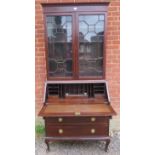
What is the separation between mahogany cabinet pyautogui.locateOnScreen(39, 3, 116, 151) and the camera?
8.51 ft

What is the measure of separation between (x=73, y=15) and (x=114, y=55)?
0.85m

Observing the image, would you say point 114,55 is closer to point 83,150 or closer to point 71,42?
point 71,42

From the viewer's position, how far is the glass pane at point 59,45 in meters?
2.72

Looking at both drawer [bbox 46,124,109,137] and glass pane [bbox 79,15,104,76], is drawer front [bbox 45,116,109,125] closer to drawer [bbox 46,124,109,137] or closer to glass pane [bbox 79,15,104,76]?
drawer [bbox 46,124,109,137]

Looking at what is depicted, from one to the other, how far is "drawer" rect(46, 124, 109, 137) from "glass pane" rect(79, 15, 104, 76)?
25.7 inches

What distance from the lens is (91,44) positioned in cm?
279

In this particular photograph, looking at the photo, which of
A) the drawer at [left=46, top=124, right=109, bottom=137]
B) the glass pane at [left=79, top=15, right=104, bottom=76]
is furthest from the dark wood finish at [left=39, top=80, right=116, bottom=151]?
the glass pane at [left=79, top=15, right=104, bottom=76]

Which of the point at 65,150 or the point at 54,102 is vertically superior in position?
the point at 54,102

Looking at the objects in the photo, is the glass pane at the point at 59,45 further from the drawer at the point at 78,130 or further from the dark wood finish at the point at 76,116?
the drawer at the point at 78,130

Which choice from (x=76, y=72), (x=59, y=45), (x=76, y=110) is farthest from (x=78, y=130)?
(x=59, y=45)

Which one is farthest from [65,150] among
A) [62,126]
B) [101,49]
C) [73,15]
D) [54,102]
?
[73,15]

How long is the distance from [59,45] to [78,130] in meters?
1.05

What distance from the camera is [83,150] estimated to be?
2.79 metres

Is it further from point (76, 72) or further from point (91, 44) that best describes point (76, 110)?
point (91, 44)
